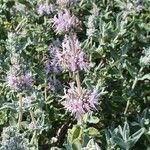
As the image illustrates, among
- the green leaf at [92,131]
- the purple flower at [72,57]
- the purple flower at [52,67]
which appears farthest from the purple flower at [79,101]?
the purple flower at [52,67]

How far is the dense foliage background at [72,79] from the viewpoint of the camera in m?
2.81

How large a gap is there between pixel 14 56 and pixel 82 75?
1.25m

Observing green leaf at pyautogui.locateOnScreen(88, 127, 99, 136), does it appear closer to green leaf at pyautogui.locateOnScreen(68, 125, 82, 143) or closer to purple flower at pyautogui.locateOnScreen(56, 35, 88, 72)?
green leaf at pyautogui.locateOnScreen(68, 125, 82, 143)

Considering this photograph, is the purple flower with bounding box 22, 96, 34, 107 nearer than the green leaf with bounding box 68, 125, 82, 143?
No

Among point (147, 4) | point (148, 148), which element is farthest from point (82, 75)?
point (147, 4)

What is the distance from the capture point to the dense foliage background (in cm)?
281

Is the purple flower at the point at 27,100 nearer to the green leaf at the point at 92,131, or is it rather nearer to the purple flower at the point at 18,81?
the purple flower at the point at 18,81

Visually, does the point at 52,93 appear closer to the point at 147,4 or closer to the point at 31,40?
the point at 31,40

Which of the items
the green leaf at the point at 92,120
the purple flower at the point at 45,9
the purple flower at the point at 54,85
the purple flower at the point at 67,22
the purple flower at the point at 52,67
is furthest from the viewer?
the purple flower at the point at 45,9

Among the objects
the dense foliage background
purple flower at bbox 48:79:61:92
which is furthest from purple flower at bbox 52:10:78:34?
purple flower at bbox 48:79:61:92

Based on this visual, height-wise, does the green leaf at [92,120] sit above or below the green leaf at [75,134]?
above

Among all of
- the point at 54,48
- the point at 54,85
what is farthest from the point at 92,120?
the point at 54,48

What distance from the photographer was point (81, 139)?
2846 millimetres

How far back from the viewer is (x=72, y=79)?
3.80m
